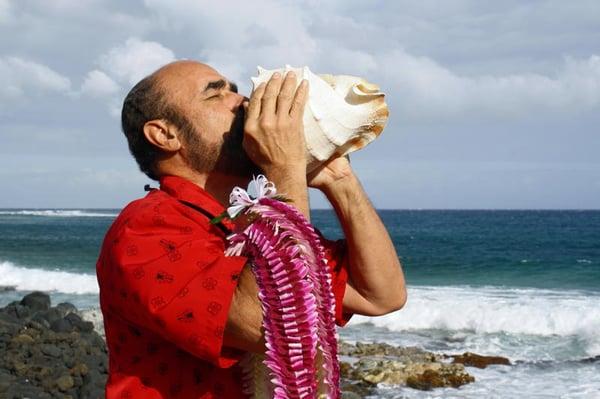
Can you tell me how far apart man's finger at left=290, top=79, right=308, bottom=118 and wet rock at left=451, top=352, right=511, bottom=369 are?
9612mm

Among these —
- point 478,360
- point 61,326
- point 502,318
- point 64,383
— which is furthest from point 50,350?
point 502,318

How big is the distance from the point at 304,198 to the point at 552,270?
1215 inches

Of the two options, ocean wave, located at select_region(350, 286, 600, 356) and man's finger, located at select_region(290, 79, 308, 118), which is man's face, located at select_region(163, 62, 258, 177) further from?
ocean wave, located at select_region(350, 286, 600, 356)

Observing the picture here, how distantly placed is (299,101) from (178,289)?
0.53 m

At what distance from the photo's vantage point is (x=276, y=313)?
1.72 meters

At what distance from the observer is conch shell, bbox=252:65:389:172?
6.51ft

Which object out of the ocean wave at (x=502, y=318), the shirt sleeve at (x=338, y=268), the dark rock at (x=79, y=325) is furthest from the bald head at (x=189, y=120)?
the ocean wave at (x=502, y=318)

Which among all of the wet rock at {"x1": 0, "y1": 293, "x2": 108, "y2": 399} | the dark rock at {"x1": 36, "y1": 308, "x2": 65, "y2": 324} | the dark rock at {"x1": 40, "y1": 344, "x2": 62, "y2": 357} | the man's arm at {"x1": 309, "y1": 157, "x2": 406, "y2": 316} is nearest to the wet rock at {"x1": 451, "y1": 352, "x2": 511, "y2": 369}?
the wet rock at {"x1": 0, "y1": 293, "x2": 108, "y2": 399}

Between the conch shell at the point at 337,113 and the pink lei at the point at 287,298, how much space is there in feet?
0.72

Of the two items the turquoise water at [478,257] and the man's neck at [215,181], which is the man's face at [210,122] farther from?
the turquoise water at [478,257]

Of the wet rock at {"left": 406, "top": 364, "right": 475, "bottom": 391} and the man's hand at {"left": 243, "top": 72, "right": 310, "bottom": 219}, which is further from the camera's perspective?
the wet rock at {"left": 406, "top": 364, "right": 475, "bottom": 391}

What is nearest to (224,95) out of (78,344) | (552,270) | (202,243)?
(202,243)

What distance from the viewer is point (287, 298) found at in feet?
5.68

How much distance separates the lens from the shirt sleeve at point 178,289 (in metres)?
1.67
